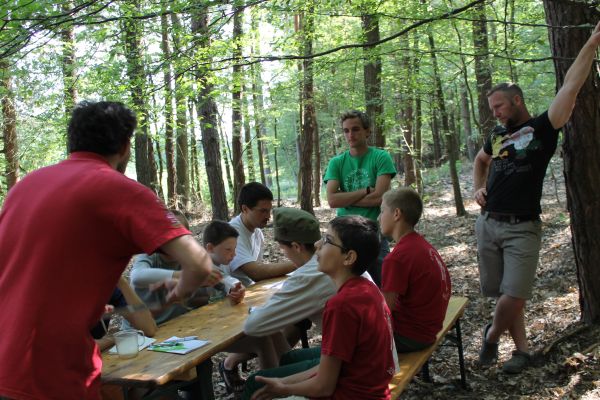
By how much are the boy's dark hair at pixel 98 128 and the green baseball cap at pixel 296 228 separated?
4.69 feet

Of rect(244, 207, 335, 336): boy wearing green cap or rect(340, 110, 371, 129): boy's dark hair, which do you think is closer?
rect(244, 207, 335, 336): boy wearing green cap

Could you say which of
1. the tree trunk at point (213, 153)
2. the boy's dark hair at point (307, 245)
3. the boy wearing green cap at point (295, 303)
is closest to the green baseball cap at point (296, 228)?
the boy's dark hair at point (307, 245)

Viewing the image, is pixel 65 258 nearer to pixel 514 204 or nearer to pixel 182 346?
pixel 182 346

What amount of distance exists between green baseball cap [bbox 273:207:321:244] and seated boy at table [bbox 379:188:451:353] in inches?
18.7

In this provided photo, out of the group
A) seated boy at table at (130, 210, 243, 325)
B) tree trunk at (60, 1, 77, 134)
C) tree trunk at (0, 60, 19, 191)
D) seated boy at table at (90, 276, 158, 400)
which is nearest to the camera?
seated boy at table at (90, 276, 158, 400)

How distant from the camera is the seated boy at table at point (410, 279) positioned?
3.04 meters

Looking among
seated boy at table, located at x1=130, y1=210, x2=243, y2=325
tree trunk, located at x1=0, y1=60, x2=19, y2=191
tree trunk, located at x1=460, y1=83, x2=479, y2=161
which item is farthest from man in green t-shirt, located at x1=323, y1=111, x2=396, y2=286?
tree trunk, located at x1=460, y1=83, x2=479, y2=161

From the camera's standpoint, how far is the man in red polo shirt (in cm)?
171

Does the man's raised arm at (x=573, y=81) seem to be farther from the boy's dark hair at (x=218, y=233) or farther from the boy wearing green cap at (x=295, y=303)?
the boy's dark hair at (x=218, y=233)

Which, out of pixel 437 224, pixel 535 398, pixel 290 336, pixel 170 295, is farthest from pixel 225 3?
pixel 437 224

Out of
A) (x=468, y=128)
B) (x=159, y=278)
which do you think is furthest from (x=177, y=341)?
Answer: (x=468, y=128)

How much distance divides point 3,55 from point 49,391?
10.4 ft

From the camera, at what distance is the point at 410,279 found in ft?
10.0

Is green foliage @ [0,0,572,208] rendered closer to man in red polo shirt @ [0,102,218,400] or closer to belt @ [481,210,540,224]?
belt @ [481,210,540,224]
